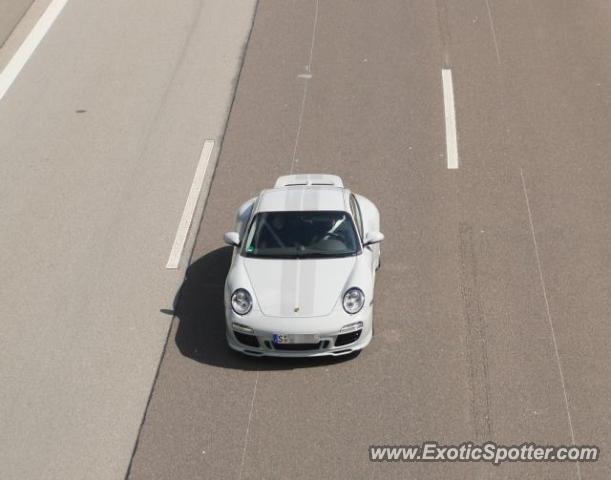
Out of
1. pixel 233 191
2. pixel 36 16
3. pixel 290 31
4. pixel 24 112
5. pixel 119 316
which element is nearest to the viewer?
pixel 119 316

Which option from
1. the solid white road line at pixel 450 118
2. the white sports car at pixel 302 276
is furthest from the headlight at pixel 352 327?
the solid white road line at pixel 450 118

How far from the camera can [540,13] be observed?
17.4 metres

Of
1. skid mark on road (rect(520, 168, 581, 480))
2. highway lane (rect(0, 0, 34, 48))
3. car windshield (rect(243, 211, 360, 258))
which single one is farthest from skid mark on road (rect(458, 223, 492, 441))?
highway lane (rect(0, 0, 34, 48))

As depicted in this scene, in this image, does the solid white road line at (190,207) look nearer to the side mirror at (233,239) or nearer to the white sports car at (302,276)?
the white sports car at (302,276)

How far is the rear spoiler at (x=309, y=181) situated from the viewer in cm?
1189

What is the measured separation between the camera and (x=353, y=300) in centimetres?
977

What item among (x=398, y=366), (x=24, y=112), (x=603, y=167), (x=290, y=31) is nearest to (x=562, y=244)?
(x=603, y=167)

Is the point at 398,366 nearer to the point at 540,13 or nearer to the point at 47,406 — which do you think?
the point at 47,406

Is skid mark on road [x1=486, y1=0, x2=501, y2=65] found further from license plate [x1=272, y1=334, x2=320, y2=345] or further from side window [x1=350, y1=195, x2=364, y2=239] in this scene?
license plate [x1=272, y1=334, x2=320, y2=345]

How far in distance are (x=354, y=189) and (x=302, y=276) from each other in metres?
3.31

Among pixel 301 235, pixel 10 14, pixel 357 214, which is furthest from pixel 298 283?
pixel 10 14

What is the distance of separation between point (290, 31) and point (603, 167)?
6842mm

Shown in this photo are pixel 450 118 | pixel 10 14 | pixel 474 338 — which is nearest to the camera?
pixel 474 338

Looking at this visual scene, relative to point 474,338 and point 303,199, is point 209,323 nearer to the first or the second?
point 303,199
